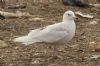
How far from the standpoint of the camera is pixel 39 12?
503 inches

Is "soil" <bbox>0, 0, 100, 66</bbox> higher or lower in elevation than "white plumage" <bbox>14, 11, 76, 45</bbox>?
lower

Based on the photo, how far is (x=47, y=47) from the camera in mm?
8734

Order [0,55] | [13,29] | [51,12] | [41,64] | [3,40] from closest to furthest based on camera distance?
[41,64] → [0,55] → [3,40] → [13,29] → [51,12]

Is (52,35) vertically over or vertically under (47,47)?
over

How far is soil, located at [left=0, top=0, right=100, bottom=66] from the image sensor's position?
7.65 metres

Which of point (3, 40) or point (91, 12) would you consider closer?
point (3, 40)

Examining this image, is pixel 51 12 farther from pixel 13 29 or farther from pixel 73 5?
pixel 13 29

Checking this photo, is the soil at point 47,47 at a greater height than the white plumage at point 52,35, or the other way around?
the white plumage at point 52,35

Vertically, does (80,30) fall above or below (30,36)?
below

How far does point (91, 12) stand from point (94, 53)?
5080 millimetres

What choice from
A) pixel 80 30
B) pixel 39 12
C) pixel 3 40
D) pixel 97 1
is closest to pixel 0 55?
pixel 3 40

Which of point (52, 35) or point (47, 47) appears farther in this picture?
point (47, 47)

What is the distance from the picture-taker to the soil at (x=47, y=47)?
7646 millimetres

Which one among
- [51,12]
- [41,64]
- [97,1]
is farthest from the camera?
[97,1]
